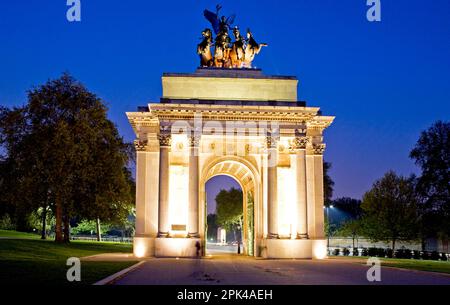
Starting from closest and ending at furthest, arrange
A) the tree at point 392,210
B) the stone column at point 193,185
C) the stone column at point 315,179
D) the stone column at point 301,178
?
1. the stone column at point 193,185
2. the stone column at point 301,178
3. the stone column at point 315,179
4. the tree at point 392,210

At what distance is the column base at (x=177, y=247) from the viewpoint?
36.5 m

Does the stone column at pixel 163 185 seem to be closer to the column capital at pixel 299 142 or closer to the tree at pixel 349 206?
the column capital at pixel 299 142

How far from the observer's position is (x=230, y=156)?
3997cm

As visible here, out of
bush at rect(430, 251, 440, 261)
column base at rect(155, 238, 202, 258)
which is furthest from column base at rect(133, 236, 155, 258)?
bush at rect(430, 251, 440, 261)

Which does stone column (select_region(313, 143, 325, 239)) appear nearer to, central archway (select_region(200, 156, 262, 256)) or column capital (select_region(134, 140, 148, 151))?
central archway (select_region(200, 156, 262, 256))

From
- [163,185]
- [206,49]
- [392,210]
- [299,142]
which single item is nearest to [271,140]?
[299,142]

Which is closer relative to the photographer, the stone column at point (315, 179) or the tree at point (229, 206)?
the stone column at point (315, 179)

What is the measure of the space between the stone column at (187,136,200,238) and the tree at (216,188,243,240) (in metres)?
54.2

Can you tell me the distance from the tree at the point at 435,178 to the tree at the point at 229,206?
40.0 meters

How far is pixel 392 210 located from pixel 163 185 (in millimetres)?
31681

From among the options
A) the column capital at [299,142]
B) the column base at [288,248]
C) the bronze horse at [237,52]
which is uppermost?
the bronze horse at [237,52]

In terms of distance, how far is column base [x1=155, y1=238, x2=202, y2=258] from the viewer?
36.5 meters

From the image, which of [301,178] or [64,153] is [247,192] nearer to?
[301,178]

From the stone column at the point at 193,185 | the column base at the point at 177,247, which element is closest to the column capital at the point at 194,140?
the stone column at the point at 193,185
